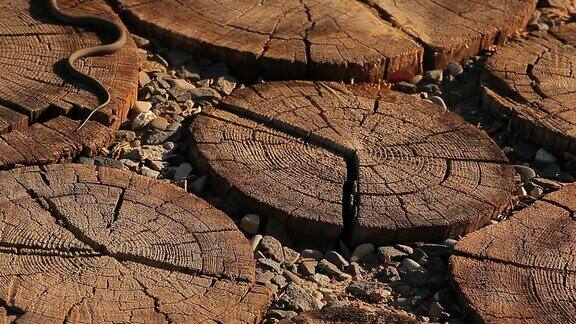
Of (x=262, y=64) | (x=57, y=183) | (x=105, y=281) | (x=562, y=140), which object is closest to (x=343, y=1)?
(x=262, y=64)

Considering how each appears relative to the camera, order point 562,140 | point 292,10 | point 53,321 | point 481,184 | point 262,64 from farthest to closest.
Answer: point 292,10, point 262,64, point 562,140, point 481,184, point 53,321

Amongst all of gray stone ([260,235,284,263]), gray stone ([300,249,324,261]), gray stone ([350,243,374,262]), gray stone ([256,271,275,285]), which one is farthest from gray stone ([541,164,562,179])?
gray stone ([256,271,275,285])

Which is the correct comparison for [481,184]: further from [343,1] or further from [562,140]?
[343,1]

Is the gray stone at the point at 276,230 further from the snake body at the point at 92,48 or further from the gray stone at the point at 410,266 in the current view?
the snake body at the point at 92,48

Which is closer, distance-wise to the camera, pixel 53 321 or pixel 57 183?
pixel 53 321

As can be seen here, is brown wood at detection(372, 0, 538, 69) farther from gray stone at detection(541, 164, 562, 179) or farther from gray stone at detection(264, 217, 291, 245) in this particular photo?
gray stone at detection(264, 217, 291, 245)

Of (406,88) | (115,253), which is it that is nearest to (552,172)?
(406,88)
